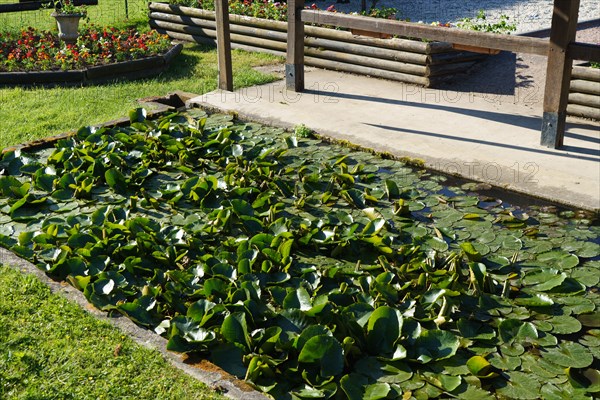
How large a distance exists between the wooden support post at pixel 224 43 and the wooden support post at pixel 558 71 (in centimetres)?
388

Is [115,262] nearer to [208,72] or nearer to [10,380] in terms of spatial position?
[10,380]

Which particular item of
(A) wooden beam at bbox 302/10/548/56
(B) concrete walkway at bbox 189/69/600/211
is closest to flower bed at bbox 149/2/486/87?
(B) concrete walkway at bbox 189/69/600/211

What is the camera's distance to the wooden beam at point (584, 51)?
22.1ft

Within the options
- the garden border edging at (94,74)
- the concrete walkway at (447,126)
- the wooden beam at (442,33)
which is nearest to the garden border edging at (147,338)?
the concrete walkway at (447,126)

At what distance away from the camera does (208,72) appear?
10547 mm

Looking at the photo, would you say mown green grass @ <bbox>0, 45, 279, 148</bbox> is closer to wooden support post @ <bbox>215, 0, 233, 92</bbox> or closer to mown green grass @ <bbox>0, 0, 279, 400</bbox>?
wooden support post @ <bbox>215, 0, 233, 92</bbox>

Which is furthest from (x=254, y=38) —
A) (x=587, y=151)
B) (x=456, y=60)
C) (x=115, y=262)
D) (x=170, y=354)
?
(x=170, y=354)

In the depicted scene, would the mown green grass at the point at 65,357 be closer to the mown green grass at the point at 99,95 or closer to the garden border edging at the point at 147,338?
the garden border edging at the point at 147,338

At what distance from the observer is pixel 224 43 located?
9367mm

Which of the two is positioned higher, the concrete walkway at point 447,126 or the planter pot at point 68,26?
the planter pot at point 68,26

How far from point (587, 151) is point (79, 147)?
15.2 ft

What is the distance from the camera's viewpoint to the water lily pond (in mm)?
4078

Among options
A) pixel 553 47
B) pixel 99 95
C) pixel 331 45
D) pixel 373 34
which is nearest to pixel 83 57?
pixel 99 95

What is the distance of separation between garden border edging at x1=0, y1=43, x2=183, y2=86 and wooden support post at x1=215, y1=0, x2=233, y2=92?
138 cm
